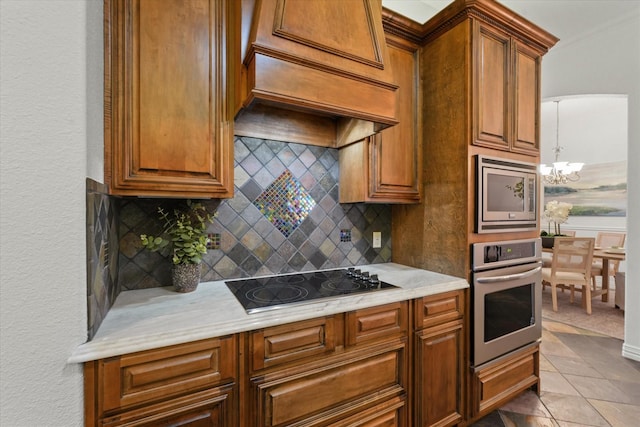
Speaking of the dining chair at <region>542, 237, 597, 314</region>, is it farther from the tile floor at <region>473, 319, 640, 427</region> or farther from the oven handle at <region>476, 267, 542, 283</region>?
the oven handle at <region>476, 267, 542, 283</region>

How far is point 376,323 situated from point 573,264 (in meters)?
3.95

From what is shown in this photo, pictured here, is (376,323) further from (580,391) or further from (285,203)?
(580,391)

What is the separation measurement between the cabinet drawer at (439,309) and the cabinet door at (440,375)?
0.14ft

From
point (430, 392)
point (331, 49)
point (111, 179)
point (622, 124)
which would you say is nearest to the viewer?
point (111, 179)

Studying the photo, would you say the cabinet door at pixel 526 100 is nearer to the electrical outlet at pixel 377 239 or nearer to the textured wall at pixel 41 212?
the electrical outlet at pixel 377 239

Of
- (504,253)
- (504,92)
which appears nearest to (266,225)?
(504,253)

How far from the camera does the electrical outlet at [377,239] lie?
2262mm

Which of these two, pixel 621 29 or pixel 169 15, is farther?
pixel 621 29

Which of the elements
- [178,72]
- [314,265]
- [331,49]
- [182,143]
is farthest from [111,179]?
[314,265]

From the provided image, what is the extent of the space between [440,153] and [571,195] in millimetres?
5222

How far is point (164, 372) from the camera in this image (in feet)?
3.24

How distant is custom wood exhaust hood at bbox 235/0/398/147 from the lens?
4.04 ft

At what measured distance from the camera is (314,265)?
1996 mm

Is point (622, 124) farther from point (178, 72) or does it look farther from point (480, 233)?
point (178, 72)
